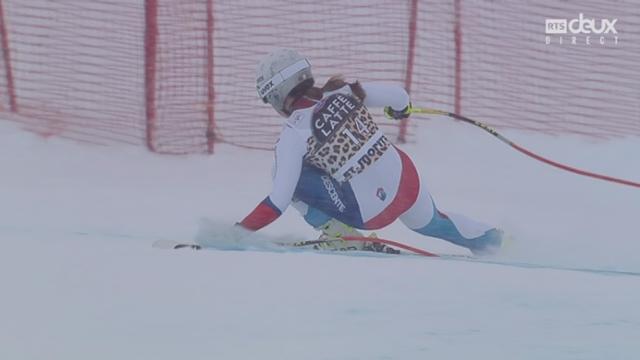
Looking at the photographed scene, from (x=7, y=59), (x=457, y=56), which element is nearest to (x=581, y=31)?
(x=457, y=56)

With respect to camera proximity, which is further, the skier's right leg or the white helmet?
the skier's right leg

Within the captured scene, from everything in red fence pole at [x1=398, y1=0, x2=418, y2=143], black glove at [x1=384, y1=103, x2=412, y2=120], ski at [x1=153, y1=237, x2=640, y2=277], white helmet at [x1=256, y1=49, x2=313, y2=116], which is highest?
white helmet at [x1=256, y1=49, x2=313, y2=116]

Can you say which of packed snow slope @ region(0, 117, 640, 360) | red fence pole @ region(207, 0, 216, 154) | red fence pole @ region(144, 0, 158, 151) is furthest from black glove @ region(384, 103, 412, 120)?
red fence pole @ region(144, 0, 158, 151)

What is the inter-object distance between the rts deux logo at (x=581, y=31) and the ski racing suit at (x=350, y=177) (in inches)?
186

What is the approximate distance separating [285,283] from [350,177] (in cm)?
83

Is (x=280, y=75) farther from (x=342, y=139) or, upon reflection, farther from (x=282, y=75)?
(x=342, y=139)

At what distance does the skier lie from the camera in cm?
569

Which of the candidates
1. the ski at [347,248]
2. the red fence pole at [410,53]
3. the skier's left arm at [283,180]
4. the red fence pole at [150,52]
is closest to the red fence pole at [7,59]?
the red fence pole at [150,52]

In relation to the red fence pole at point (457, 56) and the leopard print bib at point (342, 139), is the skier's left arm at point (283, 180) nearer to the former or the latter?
the leopard print bib at point (342, 139)

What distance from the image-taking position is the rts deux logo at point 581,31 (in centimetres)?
1055

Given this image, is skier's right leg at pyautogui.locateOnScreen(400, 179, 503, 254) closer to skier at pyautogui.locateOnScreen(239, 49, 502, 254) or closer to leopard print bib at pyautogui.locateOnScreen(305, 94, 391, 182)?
skier at pyautogui.locateOnScreen(239, 49, 502, 254)

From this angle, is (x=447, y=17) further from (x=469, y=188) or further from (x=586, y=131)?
(x=469, y=188)

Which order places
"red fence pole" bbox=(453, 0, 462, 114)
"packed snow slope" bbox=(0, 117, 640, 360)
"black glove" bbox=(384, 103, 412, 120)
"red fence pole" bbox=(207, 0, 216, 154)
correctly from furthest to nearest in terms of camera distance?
1. "red fence pole" bbox=(453, 0, 462, 114)
2. "red fence pole" bbox=(207, 0, 216, 154)
3. "black glove" bbox=(384, 103, 412, 120)
4. "packed snow slope" bbox=(0, 117, 640, 360)

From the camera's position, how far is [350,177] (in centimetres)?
582
